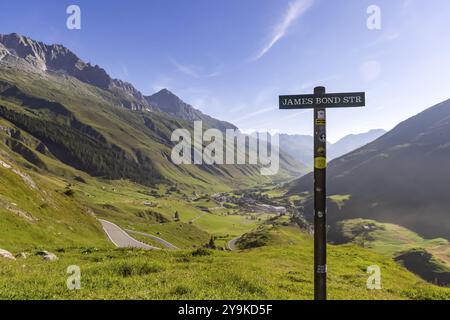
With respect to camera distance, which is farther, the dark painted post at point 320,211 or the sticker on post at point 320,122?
the sticker on post at point 320,122

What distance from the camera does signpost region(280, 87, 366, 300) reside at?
39.3 ft

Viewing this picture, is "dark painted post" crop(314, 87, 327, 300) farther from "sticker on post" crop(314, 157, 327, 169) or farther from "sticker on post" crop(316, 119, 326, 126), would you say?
"sticker on post" crop(316, 119, 326, 126)

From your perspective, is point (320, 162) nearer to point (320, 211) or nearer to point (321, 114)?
point (320, 211)

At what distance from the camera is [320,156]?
11.9m

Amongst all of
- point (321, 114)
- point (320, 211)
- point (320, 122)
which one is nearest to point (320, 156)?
point (320, 122)

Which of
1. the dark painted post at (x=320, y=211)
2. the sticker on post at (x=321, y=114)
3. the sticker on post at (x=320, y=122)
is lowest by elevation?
the dark painted post at (x=320, y=211)

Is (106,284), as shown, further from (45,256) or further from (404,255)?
(404,255)

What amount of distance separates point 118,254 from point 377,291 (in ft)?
67.3

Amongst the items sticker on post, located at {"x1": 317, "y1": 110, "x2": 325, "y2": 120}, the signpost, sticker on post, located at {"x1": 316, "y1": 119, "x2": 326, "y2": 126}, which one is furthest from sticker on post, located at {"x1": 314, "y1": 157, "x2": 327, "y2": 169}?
sticker on post, located at {"x1": 317, "y1": 110, "x2": 325, "y2": 120}

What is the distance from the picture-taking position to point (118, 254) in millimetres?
29281

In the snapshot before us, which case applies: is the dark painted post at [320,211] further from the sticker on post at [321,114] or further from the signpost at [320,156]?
the sticker on post at [321,114]

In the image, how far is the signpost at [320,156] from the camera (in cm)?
1198

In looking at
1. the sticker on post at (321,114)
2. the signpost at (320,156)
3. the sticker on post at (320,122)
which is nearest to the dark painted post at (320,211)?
the signpost at (320,156)
